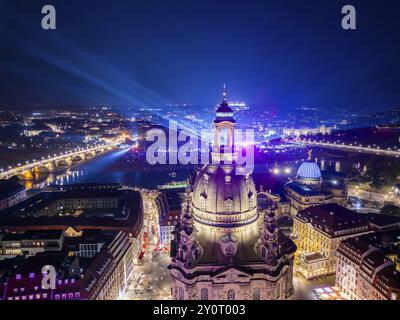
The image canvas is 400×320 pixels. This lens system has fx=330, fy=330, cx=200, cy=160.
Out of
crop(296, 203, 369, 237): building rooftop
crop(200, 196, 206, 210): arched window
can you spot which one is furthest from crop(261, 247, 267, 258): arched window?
crop(296, 203, 369, 237): building rooftop

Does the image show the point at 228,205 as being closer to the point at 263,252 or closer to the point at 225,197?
the point at 225,197

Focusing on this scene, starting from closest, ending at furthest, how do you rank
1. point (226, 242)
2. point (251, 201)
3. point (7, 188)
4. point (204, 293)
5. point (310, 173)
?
point (204, 293) → point (226, 242) → point (251, 201) → point (310, 173) → point (7, 188)

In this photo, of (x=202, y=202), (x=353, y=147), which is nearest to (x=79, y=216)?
(x=202, y=202)

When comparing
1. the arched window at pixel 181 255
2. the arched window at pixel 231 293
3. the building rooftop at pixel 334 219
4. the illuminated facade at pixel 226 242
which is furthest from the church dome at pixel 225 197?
the building rooftop at pixel 334 219

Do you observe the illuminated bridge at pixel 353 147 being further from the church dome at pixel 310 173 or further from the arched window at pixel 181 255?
the arched window at pixel 181 255

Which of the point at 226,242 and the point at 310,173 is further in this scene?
the point at 310,173

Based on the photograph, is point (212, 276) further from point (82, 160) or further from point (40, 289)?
point (82, 160)
